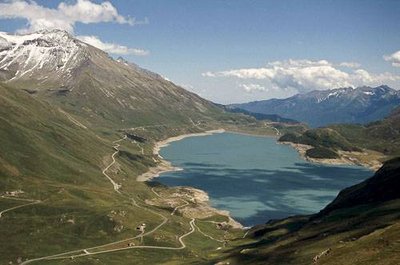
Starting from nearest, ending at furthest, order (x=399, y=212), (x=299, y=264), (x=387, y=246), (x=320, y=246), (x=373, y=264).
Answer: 1. (x=373, y=264)
2. (x=387, y=246)
3. (x=299, y=264)
4. (x=320, y=246)
5. (x=399, y=212)

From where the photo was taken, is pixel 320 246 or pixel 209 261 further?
pixel 209 261

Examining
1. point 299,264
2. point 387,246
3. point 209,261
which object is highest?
point 387,246

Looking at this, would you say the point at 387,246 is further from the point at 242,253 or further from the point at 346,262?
the point at 242,253

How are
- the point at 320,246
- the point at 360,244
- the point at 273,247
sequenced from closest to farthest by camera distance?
the point at 360,244
the point at 320,246
the point at 273,247

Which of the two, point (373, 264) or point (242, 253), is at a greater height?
point (373, 264)

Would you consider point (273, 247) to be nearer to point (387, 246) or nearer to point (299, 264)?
point (299, 264)

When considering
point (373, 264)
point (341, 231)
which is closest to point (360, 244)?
point (373, 264)

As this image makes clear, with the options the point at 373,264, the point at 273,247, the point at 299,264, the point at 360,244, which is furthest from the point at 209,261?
the point at 373,264

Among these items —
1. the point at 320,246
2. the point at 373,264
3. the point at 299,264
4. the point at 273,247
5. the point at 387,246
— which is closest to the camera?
the point at 373,264

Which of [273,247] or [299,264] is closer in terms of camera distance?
[299,264]
